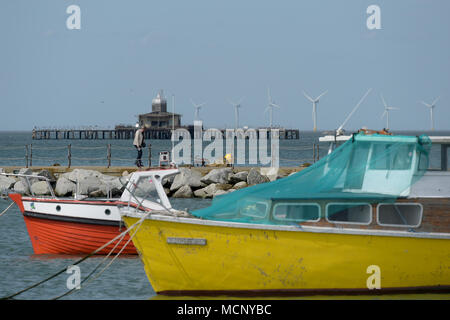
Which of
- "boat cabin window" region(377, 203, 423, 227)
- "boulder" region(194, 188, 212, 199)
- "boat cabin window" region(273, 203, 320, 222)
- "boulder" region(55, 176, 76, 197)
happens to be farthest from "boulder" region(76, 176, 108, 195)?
"boat cabin window" region(377, 203, 423, 227)

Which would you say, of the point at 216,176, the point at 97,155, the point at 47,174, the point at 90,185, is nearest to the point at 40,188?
the point at 47,174

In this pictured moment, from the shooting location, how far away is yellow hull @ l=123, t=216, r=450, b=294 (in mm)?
14172

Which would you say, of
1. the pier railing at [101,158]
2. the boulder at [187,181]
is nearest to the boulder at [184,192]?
the boulder at [187,181]

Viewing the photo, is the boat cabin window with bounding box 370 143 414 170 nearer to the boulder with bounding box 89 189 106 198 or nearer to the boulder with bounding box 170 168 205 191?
the boulder with bounding box 89 189 106 198

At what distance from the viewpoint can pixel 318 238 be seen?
1414 centimetres

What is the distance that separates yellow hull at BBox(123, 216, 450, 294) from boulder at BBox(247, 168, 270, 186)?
72.1 ft

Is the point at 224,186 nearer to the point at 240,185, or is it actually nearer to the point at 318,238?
the point at 240,185

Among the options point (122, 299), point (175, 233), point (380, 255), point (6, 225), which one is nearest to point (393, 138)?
point (380, 255)

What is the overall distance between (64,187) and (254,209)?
23.4 meters

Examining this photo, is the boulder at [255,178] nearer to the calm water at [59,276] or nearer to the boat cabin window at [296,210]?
the calm water at [59,276]

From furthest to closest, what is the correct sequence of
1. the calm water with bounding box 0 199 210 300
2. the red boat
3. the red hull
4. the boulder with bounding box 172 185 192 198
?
the boulder with bounding box 172 185 192 198 < the red hull < the red boat < the calm water with bounding box 0 199 210 300

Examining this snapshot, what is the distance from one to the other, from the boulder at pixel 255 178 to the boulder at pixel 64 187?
8913 mm

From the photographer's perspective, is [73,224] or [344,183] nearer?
[344,183]
